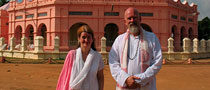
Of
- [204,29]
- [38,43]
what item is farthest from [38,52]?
[204,29]

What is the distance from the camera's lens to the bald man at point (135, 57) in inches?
111

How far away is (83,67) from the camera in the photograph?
2.90m

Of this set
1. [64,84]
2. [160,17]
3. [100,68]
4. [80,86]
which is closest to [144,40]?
[100,68]

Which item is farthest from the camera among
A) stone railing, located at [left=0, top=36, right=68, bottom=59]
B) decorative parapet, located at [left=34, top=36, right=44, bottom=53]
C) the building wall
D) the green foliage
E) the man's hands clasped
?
the green foliage

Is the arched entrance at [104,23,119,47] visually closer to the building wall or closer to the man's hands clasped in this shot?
the building wall

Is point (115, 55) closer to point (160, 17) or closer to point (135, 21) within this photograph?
point (135, 21)

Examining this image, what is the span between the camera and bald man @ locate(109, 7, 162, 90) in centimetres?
282

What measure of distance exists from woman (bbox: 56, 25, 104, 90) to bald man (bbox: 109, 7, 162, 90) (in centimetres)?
27

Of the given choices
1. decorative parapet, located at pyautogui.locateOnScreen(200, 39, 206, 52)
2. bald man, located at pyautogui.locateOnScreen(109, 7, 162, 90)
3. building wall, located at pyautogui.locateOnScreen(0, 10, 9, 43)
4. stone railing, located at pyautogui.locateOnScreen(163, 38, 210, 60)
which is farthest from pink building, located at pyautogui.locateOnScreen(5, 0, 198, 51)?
bald man, located at pyautogui.locateOnScreen(109, 7, 162, 90)

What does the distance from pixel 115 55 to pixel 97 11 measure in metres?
18.4

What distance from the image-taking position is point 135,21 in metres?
2.91

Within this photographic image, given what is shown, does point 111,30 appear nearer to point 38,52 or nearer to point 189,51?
point 189,51

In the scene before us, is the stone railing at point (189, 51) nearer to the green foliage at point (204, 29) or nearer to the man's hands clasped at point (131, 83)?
the green foliage at point (204, 29)

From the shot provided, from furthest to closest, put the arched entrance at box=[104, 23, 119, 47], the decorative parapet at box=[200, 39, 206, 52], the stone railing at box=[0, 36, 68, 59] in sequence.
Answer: the arched entrance at box=[104, 23, 119, 47] < the decorative parapet at box=[200, 39, 206, 52] < the stone railing at box=[0, 36, 68, 59]
